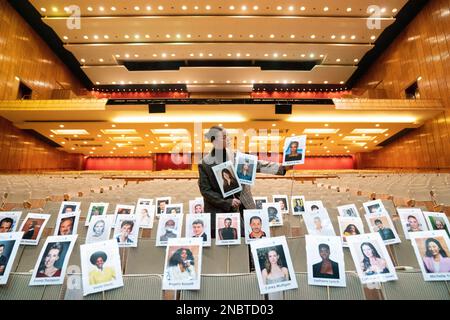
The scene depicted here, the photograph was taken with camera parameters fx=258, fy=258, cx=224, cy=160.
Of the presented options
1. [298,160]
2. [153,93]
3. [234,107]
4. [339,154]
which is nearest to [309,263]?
[298,160]

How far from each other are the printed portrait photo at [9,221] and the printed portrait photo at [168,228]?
1.36m

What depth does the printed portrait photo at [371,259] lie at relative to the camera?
4.85 ft

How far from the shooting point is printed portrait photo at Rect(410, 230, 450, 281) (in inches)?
59.7

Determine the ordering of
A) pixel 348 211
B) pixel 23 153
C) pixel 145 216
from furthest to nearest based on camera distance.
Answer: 1. pixel 23 153
2. pixel 145 216
3. pixel 348 211

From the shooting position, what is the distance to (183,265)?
154cm

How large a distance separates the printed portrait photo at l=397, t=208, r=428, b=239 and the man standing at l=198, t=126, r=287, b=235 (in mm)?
1049

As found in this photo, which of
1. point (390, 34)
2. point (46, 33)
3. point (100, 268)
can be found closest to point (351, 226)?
point (100, 268)

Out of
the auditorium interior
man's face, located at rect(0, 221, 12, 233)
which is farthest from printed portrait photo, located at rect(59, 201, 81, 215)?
the auditorium interior

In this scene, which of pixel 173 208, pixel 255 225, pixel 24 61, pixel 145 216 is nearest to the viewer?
pixel 255 225

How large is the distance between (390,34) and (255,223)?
16894mm

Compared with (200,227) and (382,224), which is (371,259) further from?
Result: (200,227)

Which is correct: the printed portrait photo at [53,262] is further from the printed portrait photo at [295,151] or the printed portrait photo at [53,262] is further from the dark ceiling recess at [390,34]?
the dark ceiling recess at [390,34]

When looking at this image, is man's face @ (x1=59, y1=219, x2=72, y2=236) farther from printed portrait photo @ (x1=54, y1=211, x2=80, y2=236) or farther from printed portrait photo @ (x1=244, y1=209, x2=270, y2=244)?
printed portrait photo @ (x1=244, y1=209, x2=270, y2=244)
